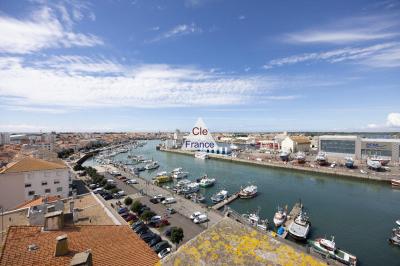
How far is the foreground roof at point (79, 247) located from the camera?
4.53 m

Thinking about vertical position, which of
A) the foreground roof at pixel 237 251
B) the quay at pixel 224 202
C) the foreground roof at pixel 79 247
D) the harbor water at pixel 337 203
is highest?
the foreground roof at pixel 237 251

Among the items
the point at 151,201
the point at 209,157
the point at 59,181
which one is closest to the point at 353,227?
the point at 151,201

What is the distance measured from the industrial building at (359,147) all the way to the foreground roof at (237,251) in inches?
1607

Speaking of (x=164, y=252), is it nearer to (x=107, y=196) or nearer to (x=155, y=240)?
(x=155, y=240)

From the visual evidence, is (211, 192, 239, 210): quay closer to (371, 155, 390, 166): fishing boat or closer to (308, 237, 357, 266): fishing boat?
(308, 237, 357, 266): fishing boat

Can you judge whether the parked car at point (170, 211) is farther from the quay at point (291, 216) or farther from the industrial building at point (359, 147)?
the industrial building at point (359, 147)

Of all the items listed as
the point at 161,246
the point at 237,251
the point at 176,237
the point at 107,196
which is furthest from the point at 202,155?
the point at 237,251

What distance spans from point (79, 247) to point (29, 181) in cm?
1410

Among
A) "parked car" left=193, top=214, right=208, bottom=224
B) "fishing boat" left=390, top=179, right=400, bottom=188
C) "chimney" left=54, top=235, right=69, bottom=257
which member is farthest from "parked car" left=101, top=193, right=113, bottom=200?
"fishing boat" left=390, top=179, right=400, bottom=188

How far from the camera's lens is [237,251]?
1.87 m

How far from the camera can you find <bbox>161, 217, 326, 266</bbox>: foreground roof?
5.81 feet

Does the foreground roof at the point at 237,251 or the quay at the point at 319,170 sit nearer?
the foreground roof at the point at 237,251

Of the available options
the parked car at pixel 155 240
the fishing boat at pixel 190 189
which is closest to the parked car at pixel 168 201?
the fishing boat at pixel 190 189

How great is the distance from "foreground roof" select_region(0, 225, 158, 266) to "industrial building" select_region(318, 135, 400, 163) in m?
39.4
